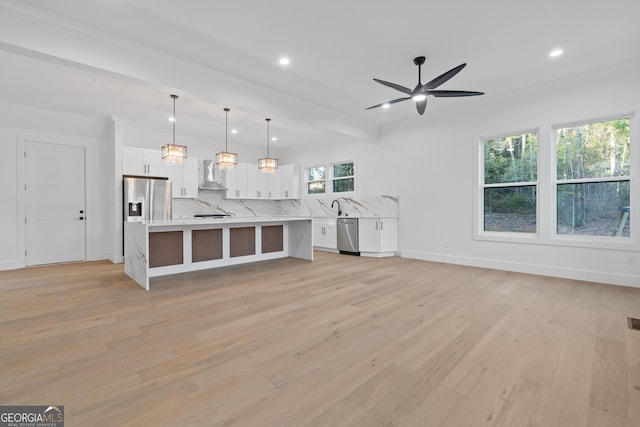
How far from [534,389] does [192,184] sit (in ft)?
22.4

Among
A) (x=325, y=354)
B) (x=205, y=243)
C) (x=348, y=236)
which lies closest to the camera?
(x=325, y=354)

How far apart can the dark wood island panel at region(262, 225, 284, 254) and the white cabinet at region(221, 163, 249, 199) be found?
2.43m

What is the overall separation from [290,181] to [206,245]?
3.90 meters

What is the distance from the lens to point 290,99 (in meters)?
4.63

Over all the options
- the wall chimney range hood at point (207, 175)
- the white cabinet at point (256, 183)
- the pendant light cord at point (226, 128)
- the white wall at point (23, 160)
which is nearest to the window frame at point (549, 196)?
the pendant light cord at point (226, 128)

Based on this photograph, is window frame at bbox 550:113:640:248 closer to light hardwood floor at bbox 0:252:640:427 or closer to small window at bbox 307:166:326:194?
light hardwood floor at bbox 0:252:640:427

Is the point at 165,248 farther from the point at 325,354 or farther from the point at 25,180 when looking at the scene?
the point at 25,180

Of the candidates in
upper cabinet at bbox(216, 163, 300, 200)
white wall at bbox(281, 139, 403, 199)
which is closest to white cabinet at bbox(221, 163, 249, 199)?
upper cabinet at bbox(216, 163, 300, 200)

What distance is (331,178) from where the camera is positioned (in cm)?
752

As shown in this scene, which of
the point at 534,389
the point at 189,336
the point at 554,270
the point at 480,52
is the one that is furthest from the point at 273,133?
the point at 534,389

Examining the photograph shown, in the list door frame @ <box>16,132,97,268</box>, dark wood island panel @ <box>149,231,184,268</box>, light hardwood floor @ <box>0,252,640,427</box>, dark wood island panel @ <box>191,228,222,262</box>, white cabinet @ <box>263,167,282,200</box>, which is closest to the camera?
light hardwood floor @ <box>0,252,640,427</box>

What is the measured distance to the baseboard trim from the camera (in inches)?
147

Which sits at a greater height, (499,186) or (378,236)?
(499,186)

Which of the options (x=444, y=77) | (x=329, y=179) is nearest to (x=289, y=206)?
(x=329, y=179)
